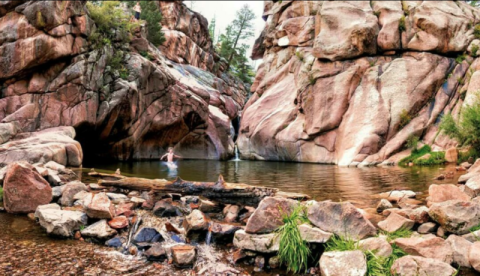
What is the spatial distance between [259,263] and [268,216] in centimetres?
84

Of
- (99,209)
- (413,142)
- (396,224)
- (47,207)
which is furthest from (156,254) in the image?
(413,142)

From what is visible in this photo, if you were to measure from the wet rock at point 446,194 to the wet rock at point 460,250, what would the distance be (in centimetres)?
209

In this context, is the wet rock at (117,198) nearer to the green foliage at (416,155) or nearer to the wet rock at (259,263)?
the wet rock at (259,263)

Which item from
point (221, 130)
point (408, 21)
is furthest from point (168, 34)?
point (408, 21)

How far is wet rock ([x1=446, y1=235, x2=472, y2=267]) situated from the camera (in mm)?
4682

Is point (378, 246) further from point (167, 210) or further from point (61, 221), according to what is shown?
point (61, 221)

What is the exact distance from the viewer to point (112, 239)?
6262 mm

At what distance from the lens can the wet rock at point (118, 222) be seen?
6805mm

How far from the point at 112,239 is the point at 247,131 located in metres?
32.2

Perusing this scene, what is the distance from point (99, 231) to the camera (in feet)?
21.0

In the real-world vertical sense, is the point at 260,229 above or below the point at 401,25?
below

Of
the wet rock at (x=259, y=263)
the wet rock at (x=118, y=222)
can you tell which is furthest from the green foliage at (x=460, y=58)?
the wet rock at (x=118, y=222)

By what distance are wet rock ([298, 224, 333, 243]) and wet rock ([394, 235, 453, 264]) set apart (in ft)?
3.76

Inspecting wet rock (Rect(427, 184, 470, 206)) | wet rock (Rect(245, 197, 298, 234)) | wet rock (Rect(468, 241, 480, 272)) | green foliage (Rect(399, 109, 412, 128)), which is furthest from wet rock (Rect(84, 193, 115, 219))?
green foliage (Rect(399, 109, 412, 128))
